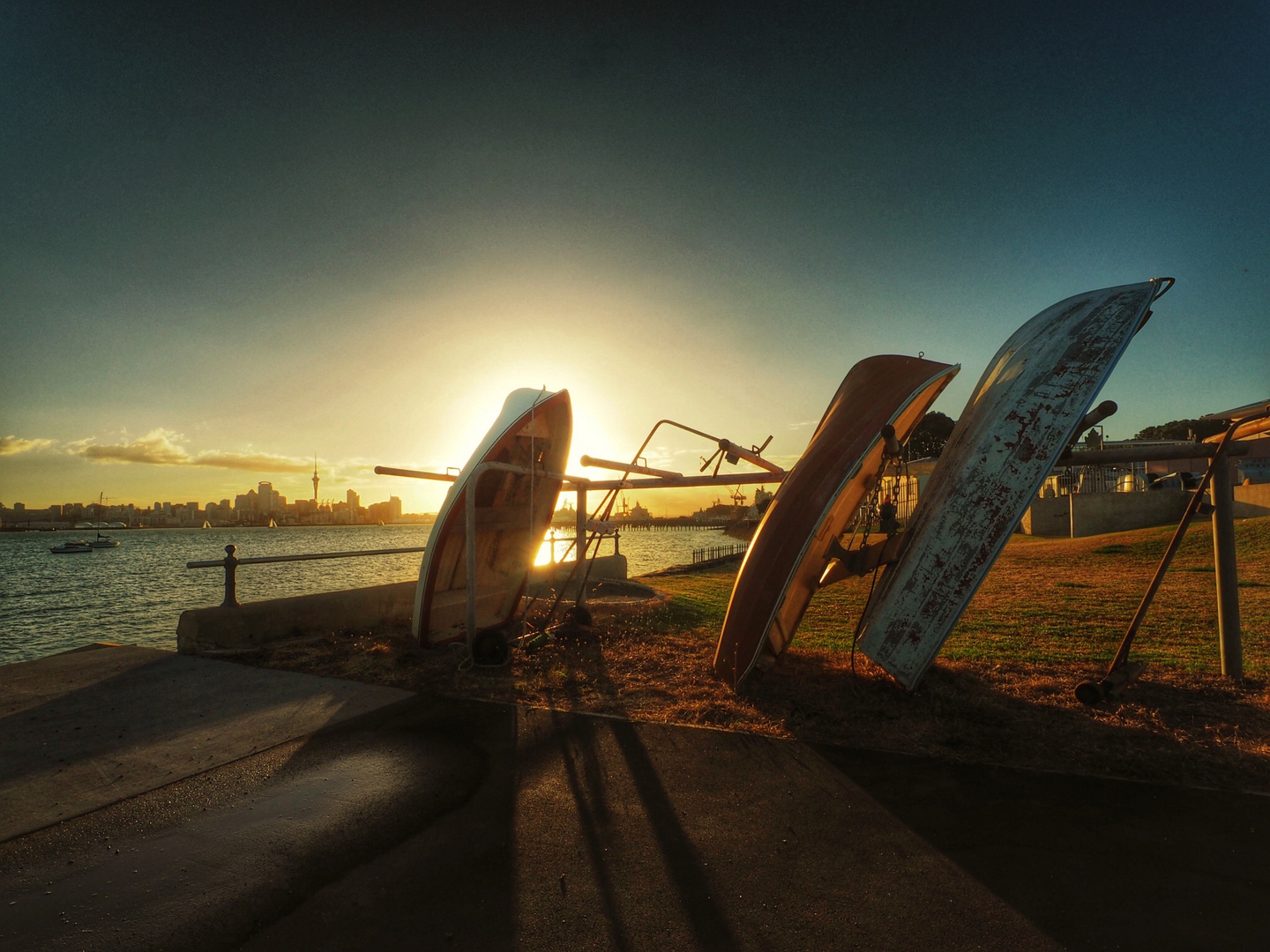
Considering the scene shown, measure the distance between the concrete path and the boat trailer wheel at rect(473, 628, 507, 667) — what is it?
2881 mm

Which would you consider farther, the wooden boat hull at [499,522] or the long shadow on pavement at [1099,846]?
the wooden boat hull at [499,522]

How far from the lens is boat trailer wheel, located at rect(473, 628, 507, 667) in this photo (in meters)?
7.53

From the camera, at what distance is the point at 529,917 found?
279 cm

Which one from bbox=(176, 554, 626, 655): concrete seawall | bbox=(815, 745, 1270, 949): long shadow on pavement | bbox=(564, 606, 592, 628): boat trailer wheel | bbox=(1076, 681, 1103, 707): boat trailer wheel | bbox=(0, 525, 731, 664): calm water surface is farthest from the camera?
bbox=(0, 525, 731, 664): calm water surface

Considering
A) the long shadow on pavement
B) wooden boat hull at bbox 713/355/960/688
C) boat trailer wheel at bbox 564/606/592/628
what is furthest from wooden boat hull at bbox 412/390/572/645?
the long shadow on pavement

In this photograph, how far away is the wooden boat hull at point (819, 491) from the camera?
5500 mm

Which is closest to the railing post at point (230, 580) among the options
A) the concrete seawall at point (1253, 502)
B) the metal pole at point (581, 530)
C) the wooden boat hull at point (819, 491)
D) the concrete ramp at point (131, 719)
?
the concrete ramp at point (131, 719)

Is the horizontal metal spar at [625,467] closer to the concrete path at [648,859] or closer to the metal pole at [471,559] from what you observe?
the metal pole at [471,559]

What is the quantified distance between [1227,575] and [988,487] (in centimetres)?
349

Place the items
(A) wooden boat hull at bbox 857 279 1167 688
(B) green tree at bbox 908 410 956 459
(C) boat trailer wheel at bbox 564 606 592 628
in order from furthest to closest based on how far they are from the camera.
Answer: (B) green tree at bbox 908 410 956 459 < (C) boat trailer wheel at bbox 564 606 592 628 < (A) wooden boat hull at bbox 857 279 1167 688

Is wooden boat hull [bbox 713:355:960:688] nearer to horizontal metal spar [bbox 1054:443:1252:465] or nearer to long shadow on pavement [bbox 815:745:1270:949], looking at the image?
horizontal metal spar [bbox 1054:443:1252:465]

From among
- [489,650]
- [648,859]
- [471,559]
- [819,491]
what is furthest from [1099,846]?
[471,559]

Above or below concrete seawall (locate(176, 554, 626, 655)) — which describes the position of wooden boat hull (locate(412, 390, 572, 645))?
above

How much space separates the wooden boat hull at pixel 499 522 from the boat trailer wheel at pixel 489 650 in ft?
0.42
